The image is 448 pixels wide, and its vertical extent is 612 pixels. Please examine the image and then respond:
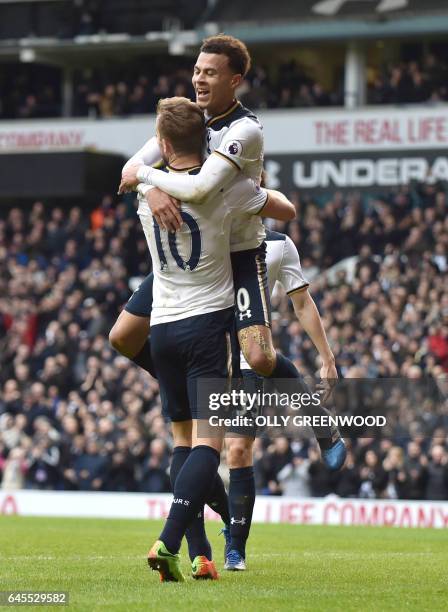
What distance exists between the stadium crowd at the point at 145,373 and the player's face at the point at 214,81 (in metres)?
8.71

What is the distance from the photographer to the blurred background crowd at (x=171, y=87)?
1118 inches

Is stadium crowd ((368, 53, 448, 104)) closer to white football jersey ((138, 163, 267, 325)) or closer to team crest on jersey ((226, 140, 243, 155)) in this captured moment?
white football jersey ((138, 163, 267, 325))

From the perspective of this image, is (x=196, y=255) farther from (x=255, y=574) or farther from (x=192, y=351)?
(x=255, y=574)

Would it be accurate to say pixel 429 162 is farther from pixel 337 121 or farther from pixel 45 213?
pixel 45 213

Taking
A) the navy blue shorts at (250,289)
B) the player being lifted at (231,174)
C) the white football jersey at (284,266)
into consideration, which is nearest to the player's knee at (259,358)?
the player being lifted at (231,174)

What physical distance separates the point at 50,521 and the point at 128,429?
17.5 ft

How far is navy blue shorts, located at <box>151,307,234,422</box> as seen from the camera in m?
7.68

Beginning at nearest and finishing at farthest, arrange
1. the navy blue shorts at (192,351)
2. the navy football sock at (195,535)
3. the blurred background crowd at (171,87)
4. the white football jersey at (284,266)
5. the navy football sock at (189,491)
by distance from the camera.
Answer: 1. the navy football sock at (189,491)
2. the navy blue shorts at (192,351)
3. the navy football sock at (195,535)
4. the white football jersey at (284,266)
5. the blurred background crowd at (171,87)

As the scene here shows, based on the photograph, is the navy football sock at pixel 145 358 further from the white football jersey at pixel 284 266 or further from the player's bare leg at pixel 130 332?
the white football jersey at pixel 284 266

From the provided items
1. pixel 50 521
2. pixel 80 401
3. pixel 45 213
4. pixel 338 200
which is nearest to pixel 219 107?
pixel 50 521

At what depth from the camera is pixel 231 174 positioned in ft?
25.0

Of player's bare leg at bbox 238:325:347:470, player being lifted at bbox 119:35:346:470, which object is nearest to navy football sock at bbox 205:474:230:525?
player's bare leg at bbox 238:325:347:470

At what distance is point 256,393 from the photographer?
9039 mm

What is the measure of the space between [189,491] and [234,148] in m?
1.80
